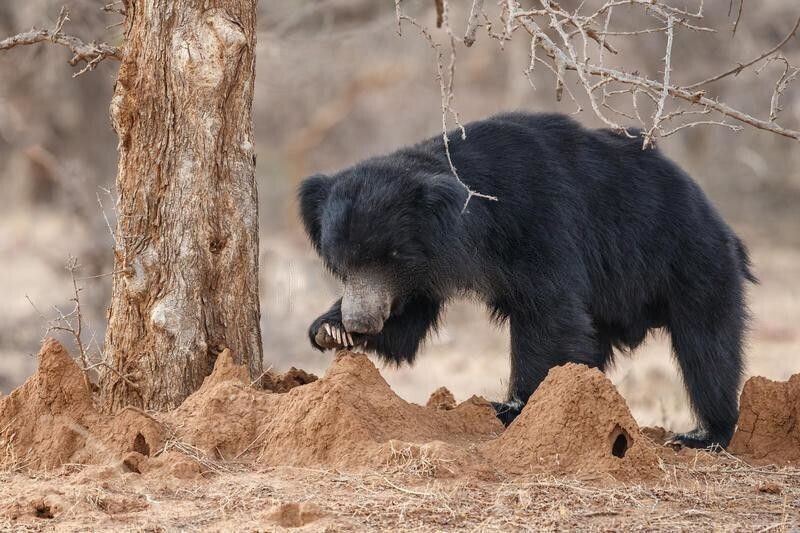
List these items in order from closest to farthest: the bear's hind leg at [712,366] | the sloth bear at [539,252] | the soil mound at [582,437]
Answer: the soil mound at [582,437]
the sloth bear at [539,252]
the bear's hind leg at [712,366]

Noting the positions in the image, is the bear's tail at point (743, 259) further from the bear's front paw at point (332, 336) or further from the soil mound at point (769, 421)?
the bear's front paw at point (332, 336)

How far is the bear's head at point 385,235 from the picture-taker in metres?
4.72

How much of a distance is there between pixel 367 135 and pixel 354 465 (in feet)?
52.0

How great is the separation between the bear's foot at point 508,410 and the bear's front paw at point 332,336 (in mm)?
745

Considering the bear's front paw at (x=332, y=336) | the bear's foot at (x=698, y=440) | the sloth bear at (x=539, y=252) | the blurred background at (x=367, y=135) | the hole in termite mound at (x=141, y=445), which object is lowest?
the hole in termite mound at (x=141, y=445)

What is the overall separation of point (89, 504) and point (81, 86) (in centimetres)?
1506

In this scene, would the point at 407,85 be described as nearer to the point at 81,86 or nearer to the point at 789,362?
the point at 81,86

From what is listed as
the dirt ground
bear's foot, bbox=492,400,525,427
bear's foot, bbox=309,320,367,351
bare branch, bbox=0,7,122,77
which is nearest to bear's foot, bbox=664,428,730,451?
the dirt ground

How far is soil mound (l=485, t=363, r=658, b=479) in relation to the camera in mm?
3818

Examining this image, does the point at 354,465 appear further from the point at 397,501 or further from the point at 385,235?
the point at 385,235

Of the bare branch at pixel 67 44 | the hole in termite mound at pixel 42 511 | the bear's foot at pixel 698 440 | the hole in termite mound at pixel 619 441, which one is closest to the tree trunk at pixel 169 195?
the bare branch at pixel 67 44

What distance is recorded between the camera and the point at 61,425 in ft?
13.3

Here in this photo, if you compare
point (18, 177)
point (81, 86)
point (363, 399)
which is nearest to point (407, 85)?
point (81, 86)

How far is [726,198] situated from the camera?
1845 cm
